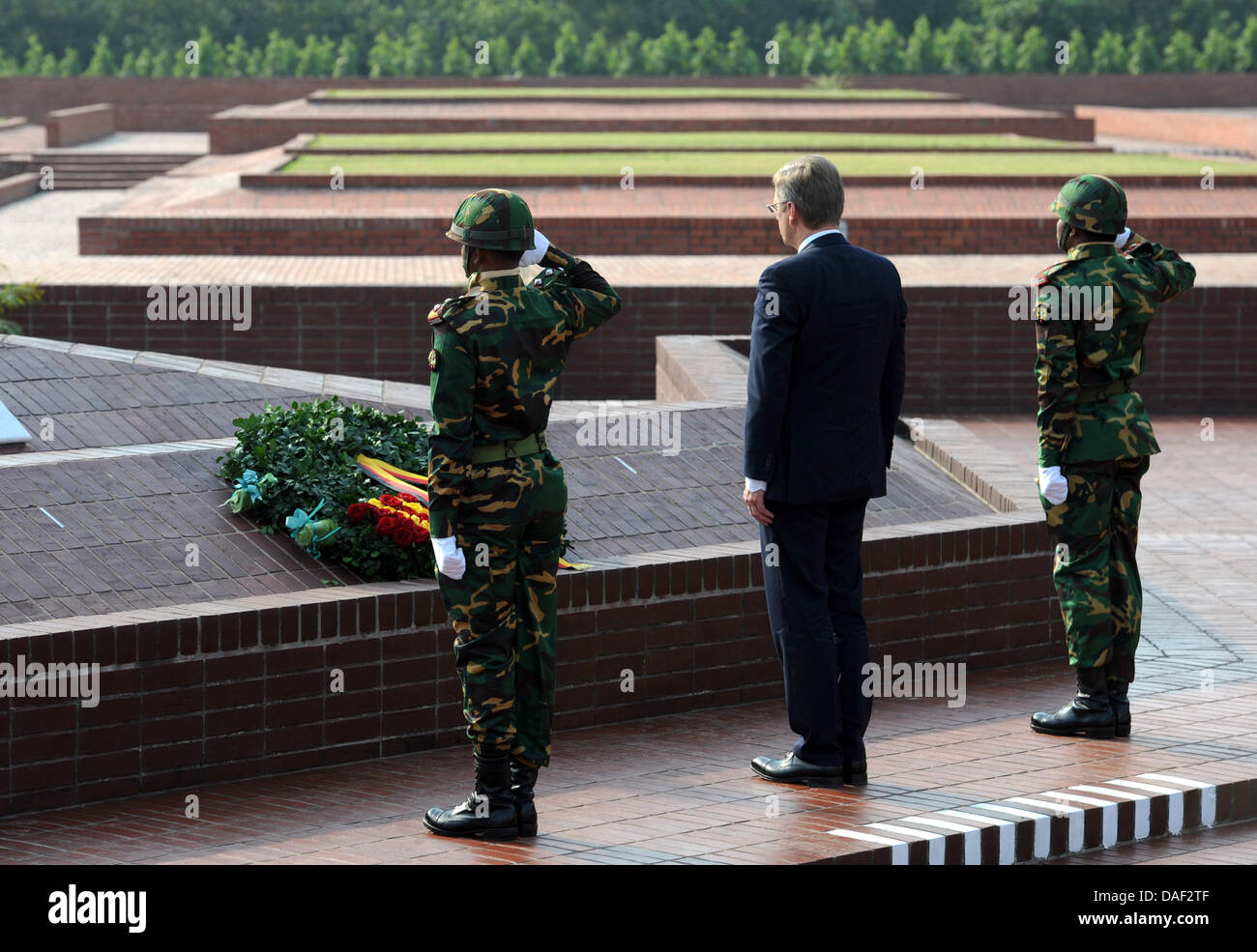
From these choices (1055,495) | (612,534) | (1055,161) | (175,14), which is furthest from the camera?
(175,14)

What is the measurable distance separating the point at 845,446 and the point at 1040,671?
2226mm

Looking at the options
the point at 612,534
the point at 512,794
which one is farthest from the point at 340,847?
the point at 612,534

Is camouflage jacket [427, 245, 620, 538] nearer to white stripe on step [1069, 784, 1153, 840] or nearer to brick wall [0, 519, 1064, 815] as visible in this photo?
brick wall [0, 519, 1064, 815]

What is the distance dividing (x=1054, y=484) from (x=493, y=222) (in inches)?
86.1

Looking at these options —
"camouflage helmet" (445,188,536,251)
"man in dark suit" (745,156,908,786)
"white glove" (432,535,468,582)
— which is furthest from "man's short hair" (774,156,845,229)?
"white glove" (432,535,468,582)

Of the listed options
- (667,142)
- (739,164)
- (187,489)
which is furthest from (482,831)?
(667,142)

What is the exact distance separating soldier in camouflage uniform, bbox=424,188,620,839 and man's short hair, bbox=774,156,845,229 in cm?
77

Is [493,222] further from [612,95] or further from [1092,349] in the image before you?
[612,95]

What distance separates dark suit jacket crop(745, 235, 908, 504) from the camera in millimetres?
5207

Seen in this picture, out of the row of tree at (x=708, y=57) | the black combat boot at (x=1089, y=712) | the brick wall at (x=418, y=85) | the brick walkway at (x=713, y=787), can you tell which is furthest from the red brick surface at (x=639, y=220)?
the row of tree at (x=708, y=57)

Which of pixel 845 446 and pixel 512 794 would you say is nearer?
pixel 512 794

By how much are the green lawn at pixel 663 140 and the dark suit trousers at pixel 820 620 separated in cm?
1841

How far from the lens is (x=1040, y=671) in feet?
23.3
